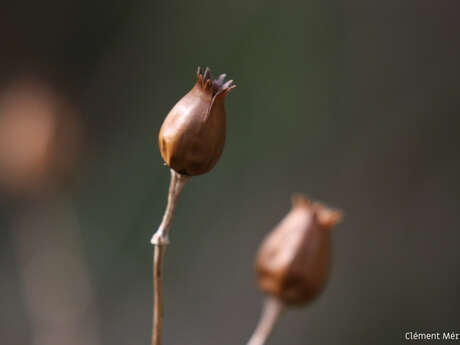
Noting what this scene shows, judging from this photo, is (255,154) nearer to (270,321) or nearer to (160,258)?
(270,321)

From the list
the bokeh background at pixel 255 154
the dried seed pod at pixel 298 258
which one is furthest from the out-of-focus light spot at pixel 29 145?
the dried seed pod at pixel 298 258

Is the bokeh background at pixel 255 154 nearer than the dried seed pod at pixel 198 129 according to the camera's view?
No

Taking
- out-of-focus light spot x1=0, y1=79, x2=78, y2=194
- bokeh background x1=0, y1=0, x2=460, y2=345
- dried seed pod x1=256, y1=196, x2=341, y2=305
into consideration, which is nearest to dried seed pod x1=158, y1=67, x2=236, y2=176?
dried seed pod x1=256, y1=196, x2=341, y2=305

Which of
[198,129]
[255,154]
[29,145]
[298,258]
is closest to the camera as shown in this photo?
[198,129]

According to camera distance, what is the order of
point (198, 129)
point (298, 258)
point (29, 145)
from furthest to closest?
1. point (29, 145)
2. point (298, 258)
3. point (198, 129)

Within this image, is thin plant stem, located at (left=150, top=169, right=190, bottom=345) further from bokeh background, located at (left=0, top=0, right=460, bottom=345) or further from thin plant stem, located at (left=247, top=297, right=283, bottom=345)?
bokeh background, located at (left=0, top=0, right=460, bottom=345)

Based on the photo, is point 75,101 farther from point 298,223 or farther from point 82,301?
point 298,223

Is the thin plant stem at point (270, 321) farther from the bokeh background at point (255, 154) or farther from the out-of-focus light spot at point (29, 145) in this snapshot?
the bokeh background at point (255, 154)

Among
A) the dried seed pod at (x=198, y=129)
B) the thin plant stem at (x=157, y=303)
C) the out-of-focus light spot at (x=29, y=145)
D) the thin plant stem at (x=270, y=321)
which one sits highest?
the out-of-focus light spot at (x=29, y=145)

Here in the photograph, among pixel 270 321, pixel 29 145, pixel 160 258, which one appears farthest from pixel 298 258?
pixel 29 145
